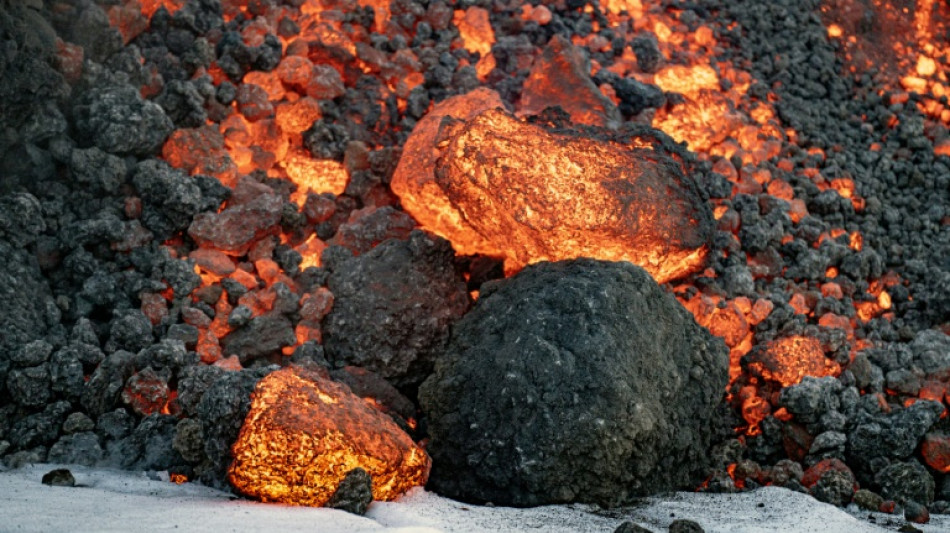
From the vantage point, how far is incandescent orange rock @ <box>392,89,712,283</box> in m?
4.02

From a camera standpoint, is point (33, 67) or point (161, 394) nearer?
point (161, 394)

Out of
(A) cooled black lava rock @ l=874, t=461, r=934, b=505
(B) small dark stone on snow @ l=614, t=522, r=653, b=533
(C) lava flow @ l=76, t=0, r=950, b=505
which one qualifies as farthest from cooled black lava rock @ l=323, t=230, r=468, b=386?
(A) cooled black lava rock @ l=874, t=461, r=934, b=505

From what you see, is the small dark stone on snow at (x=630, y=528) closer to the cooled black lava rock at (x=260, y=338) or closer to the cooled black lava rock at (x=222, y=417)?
the cooled black lava rock at (x=222, y=417)

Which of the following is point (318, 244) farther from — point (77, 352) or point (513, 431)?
point (513, 431)

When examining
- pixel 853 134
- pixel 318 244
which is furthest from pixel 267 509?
pixel 853 134

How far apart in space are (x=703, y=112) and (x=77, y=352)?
3484 mm

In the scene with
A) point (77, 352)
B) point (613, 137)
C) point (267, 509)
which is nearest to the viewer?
point (267, 509)

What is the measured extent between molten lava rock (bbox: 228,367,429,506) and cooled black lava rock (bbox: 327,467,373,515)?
0.02 m

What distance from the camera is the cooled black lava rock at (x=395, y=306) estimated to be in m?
4.02

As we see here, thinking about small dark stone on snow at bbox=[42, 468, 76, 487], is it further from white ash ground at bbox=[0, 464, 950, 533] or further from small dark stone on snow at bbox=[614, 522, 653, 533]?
small dark stone on snow at bbox=[614, 522, 653, 533]

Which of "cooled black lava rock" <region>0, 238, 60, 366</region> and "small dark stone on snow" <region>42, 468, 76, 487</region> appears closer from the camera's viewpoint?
"small dark stone on snow" <region>42, 468, 76, 487</region>

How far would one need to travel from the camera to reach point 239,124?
4695 millimetres

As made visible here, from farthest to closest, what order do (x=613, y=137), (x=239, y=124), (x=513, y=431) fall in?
(x=239, y=124) → (x=613, y=137) → (x=513, y=431)

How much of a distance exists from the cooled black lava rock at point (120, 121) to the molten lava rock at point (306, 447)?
1.56m
